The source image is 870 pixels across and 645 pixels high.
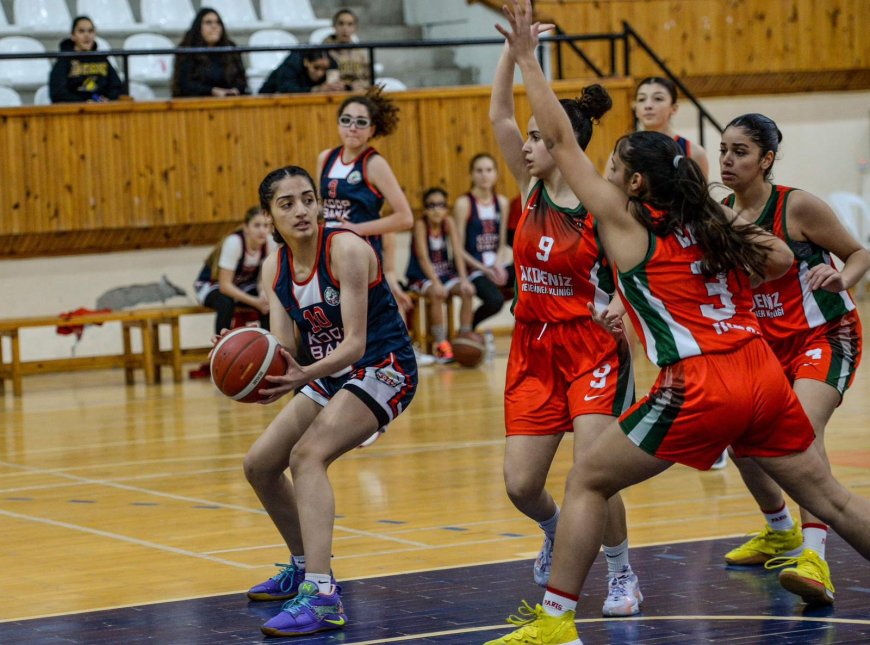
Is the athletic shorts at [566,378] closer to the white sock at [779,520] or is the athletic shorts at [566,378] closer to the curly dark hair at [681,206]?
the curly dark hair at [681,206]

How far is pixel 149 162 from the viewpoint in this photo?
12773 mm

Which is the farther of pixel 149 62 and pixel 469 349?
pixel 149 62

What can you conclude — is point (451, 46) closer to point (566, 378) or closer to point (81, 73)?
point (81, 73)

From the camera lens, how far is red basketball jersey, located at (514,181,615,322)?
14.6 ft

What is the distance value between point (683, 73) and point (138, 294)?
6295mm

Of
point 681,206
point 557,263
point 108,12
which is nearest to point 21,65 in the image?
point 108,12

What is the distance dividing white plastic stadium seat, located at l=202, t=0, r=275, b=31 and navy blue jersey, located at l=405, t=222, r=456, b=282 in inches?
129

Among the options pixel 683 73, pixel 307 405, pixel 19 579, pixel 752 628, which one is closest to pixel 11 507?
pixel 19 579

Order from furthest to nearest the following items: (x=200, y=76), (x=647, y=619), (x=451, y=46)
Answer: (x=451, y=46), (x=200, y=76), (x=647, y=619)

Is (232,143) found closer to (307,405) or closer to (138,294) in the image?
(138,294)

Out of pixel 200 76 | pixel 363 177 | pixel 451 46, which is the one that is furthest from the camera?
pixel 451 46

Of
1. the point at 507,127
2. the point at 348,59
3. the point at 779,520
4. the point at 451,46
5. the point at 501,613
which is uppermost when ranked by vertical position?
the point at 451,46

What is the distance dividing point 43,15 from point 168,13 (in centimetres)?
117

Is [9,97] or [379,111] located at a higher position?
[9,97]
